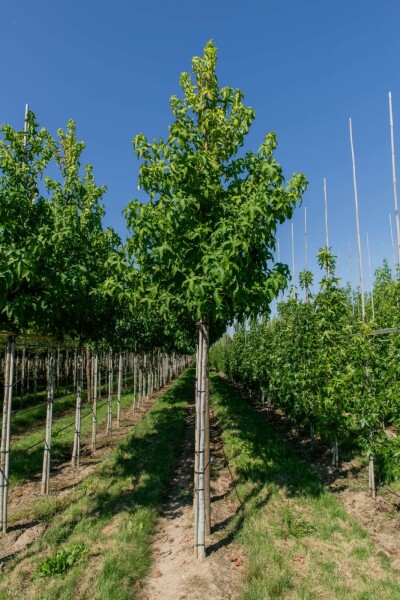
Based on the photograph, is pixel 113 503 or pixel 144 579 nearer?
pixel 144 579

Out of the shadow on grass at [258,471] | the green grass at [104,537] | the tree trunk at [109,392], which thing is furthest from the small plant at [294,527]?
the tree trunk at [109,392]

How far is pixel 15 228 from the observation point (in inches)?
247

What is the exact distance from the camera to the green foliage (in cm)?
533

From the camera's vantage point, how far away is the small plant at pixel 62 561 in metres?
5.05

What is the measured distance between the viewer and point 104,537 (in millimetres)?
5988

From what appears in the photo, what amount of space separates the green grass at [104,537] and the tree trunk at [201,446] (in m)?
0.84

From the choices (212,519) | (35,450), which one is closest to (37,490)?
(35,450)

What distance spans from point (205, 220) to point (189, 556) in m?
5.12

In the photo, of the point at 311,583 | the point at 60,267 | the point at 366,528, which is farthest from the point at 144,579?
the point at 60,267

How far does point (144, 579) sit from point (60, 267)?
5117 mm

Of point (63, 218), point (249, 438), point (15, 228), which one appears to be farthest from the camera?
point (249, 438)

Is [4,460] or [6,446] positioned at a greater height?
[6,446]

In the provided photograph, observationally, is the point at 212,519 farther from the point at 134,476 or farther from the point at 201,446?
the point at 134,476

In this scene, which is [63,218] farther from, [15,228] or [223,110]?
[223,110]
